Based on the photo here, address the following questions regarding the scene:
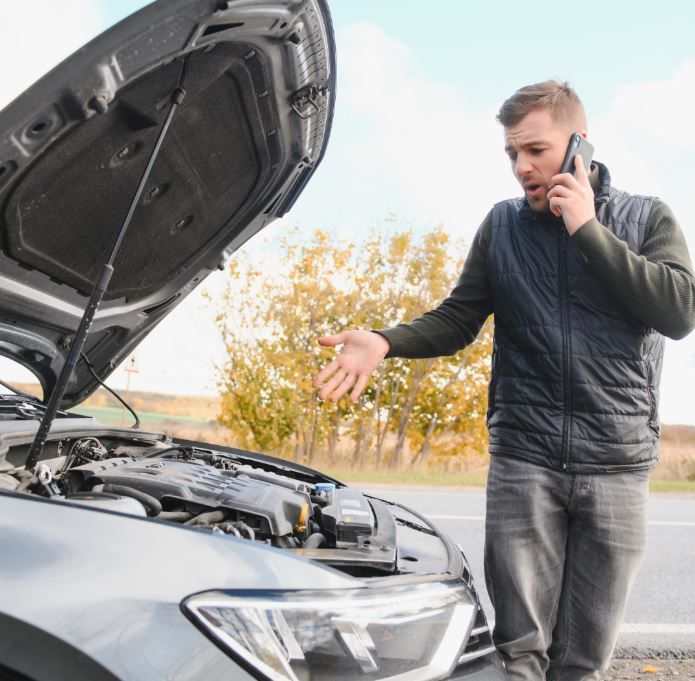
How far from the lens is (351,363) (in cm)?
224

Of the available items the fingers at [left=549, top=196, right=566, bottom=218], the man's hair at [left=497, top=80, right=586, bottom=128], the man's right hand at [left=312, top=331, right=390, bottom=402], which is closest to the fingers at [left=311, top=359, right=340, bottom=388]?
the man's right hand at [left=312, top=331, right=390, bottom=402]

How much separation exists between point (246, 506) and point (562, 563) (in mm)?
991

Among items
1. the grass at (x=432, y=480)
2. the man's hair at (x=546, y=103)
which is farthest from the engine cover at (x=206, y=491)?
the grass at (x=432, y=480)

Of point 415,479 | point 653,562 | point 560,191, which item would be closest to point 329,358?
point 415,479

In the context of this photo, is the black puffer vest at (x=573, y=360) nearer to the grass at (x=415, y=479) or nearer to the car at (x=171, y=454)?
the car at (x=171, y=454)

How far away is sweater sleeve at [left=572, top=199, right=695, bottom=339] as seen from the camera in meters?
1.97

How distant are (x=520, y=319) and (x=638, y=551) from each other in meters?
0.74

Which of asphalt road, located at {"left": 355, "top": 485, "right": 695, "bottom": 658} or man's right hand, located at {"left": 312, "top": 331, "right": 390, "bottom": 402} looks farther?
asphalt road, located at {"left": 355, "top": 485, "right": 695, "bottom": 658}

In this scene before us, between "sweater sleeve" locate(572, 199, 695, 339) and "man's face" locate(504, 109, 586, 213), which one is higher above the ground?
"man's face" locate(504, 109, 586, 213)

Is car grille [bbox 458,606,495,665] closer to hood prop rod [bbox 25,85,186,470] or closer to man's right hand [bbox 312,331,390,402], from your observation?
man's right hand [bbox 312,331,390,402]

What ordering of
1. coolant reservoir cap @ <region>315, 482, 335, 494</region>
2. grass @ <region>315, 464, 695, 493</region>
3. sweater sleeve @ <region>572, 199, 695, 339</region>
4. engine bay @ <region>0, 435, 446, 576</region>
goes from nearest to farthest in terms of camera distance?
1. engine bay @ <region>0, 435, 446, 576</region>
2. sweater sleeve @ <region>572, 199, 695, 339</region>
3. coolant reservoir cap @ <region>315, 482, 335, 494</region>
4. grass @ <region>315, 464, 695, 493</region>

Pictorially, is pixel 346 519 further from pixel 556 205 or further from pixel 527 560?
pixel 556 205

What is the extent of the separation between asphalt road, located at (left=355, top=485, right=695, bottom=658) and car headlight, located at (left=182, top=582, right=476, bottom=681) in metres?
2.50

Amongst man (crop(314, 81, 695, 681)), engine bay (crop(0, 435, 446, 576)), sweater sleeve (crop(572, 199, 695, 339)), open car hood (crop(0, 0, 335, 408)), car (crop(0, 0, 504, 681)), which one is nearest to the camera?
car (crop(0, 0, 504, 681))
